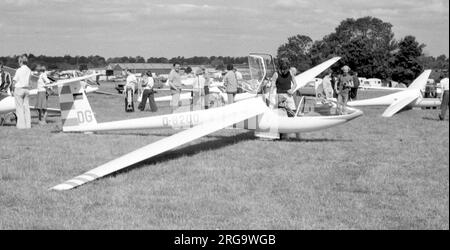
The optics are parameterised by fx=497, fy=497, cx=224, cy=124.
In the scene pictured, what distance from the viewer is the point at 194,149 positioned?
10211mm

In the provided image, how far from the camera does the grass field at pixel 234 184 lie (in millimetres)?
5512

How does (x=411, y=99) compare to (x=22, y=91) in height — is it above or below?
below

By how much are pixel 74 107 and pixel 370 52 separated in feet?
228

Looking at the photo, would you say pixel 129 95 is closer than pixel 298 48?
Yes

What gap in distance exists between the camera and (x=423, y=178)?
750 cm

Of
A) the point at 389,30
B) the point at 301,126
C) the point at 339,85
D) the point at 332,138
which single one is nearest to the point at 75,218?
the point at 301,126

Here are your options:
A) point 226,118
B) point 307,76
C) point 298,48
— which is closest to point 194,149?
point 226,118

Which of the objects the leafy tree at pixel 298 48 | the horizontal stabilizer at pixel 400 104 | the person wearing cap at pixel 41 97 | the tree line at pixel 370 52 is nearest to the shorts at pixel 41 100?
the person wearing cap at pixel 41 97

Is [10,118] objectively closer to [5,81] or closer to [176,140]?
[5,81]

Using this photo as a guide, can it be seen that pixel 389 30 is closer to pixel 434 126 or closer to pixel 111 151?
pixel 434 126

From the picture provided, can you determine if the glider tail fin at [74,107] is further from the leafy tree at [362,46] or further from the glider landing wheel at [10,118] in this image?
the leafy tree at [362,46]

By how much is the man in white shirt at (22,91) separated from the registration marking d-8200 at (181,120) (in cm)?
458

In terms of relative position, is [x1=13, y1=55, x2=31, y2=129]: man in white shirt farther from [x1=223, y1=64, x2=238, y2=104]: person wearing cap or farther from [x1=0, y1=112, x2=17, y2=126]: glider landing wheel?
[x1=223, y1=64, x2=238, y2=104]: person wearing cap

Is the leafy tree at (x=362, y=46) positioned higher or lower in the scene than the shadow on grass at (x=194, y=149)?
higher
